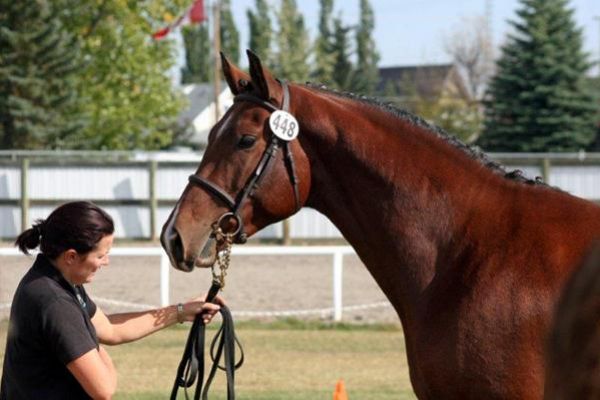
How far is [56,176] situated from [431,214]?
23708 mm

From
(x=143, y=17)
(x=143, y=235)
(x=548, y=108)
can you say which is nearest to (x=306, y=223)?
(x=143, y=235)

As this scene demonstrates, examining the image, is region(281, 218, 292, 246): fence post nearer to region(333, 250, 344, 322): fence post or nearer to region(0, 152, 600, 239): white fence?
region(0, 152, 600, 239): white fence

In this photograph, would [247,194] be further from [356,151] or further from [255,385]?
[255,385]

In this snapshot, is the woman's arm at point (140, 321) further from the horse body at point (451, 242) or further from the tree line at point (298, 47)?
the tree line at point (298, 47)

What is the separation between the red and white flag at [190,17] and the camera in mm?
41812

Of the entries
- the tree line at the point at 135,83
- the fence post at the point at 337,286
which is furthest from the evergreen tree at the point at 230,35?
the fence post at the point at 337,286

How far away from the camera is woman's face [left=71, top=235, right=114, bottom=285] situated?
14.8ft

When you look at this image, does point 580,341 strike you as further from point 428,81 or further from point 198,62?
point 198,62

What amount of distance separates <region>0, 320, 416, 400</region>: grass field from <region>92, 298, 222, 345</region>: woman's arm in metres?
4.45

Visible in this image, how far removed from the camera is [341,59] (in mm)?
76375

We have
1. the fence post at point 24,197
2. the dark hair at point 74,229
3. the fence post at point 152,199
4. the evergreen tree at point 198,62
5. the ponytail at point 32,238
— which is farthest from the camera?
the evergreen tree at point 198,62

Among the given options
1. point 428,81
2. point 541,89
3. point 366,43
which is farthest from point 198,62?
point 541,89

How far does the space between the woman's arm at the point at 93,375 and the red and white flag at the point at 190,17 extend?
3805 cm

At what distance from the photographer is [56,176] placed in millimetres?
27812
